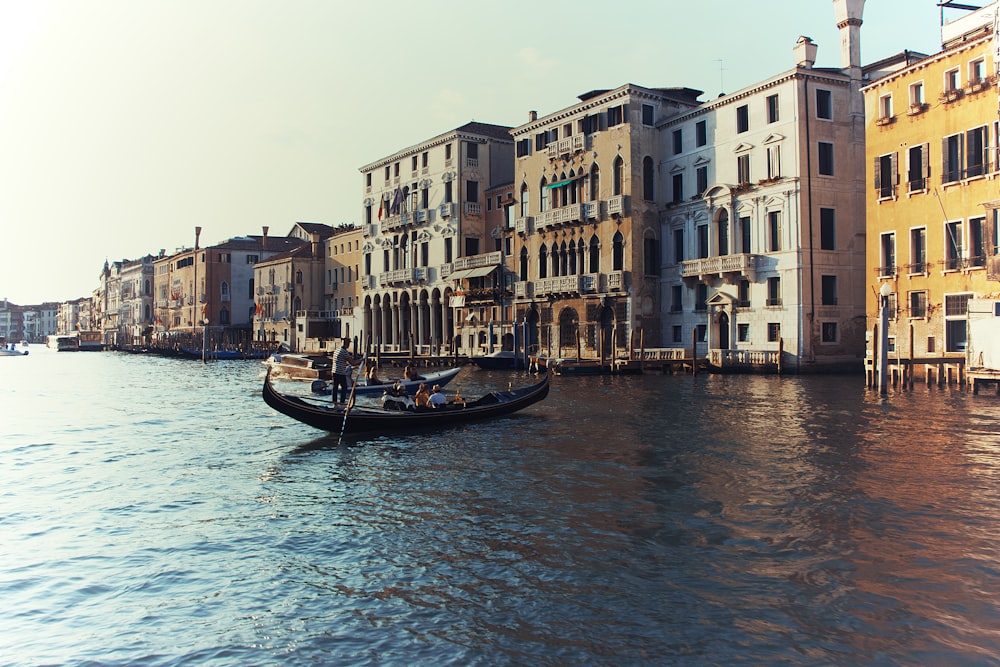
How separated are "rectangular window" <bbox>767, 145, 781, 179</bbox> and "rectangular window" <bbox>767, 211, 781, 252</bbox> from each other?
4.77ft

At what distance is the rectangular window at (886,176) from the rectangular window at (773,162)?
4.35 meters

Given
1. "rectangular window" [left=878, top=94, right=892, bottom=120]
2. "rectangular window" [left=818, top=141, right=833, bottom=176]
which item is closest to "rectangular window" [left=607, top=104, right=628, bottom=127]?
"rectangular window" [left=818, top=141, right=833, bottom=176]

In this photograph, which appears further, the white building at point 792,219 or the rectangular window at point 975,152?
the white building at point 792,219

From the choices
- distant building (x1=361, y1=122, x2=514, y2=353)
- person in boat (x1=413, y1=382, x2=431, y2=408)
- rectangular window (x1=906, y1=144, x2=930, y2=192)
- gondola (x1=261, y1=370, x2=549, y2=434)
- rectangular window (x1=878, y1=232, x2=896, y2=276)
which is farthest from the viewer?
distant building (x1=361, y1=122, x2=514, y2=353)

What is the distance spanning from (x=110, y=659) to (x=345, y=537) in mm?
3098

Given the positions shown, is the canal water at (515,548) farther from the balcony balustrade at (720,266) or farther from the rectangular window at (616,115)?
the rectangular window at (616,115)

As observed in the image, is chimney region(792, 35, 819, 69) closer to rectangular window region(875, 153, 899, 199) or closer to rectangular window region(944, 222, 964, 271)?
rectangular window region(875, 153, 899, 199)

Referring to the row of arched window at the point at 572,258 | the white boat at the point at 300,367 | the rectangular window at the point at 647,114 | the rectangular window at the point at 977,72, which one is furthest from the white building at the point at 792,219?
the white boat at the point at 300,367

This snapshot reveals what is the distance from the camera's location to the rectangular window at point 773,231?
31430mm

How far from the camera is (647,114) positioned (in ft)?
124

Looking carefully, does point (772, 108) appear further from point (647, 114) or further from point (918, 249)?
point (918, 249)

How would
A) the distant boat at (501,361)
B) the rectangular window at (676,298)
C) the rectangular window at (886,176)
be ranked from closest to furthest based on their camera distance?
the rectangular window at (886,176), the rectangular window at (676,298), the distant boat at (501,361)

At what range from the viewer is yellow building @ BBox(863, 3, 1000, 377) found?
2362 cm

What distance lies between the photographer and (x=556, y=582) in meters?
6.88
